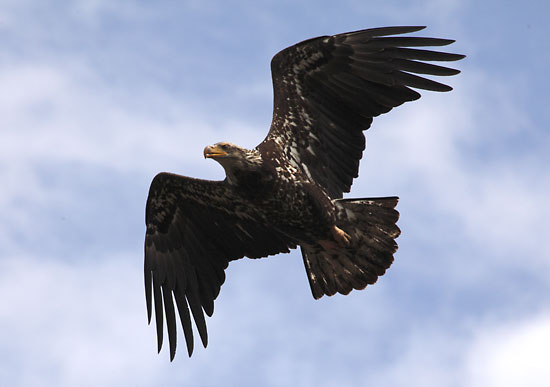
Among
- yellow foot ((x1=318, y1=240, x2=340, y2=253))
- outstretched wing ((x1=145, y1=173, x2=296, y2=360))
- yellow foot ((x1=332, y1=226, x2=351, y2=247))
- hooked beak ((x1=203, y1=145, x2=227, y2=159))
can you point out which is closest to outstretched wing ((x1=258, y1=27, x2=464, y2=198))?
yellow foot ((x1=332, y1=226, x2=351, y2=247))

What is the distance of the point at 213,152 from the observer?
42.0ft

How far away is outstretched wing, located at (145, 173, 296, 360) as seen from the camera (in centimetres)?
1407

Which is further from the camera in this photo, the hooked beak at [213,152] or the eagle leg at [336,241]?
the eagle leg at [336,241]

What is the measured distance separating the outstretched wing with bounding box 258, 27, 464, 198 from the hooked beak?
2.50 feet

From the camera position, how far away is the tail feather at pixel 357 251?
13.5m

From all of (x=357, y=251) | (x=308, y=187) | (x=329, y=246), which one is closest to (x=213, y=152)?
(x=308, y=187)

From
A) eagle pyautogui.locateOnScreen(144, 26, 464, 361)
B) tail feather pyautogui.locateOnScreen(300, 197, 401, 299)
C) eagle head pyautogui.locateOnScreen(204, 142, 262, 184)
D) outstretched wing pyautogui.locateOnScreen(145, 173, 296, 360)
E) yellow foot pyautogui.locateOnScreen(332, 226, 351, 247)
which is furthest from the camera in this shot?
outstretched wing pyautogui.locateOnScreen(145, 173, 296, 360)

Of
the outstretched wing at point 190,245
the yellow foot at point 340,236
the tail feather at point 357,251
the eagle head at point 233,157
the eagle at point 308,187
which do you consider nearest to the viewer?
the eagle head at point 233,157

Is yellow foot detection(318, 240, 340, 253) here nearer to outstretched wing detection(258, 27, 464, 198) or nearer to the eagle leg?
the eagle leg

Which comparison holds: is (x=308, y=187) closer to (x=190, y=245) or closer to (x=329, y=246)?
(x=329, y=246)

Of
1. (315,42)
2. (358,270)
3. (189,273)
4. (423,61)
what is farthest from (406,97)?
(189,273)

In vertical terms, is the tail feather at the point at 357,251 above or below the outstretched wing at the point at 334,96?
below

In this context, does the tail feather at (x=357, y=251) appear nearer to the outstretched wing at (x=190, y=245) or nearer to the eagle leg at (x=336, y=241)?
the eagle leg at (x=336, y=241)

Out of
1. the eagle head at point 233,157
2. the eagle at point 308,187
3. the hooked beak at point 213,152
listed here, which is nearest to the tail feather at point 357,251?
the eagle at point 308,187
